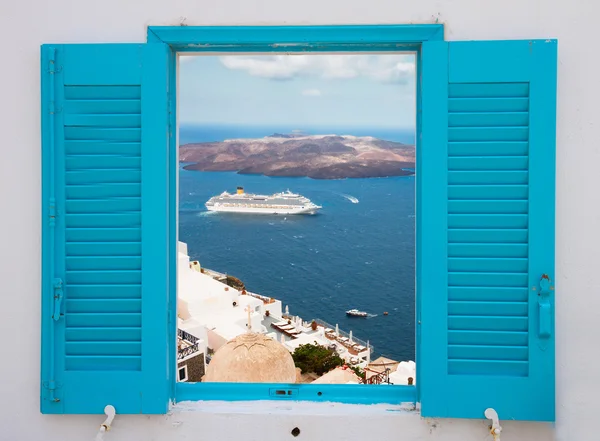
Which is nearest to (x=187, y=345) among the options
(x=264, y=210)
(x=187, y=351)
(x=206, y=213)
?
(x=187, y=351)

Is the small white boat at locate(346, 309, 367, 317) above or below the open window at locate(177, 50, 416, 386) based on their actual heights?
below

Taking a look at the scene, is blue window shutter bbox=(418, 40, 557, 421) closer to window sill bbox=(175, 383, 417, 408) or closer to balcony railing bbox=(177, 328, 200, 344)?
window sill bbox=(175, 383, 417, 408)

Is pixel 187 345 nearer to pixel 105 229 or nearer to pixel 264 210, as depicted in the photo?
pixel 105 229

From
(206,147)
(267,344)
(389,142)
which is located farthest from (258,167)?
(267,344)

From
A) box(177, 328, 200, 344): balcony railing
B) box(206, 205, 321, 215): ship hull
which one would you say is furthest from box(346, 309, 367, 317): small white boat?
box(177, 328, 200, 344): balcony railing

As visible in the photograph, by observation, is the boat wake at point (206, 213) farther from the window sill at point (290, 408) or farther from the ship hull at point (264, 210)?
the window sill at point (290, 408)
